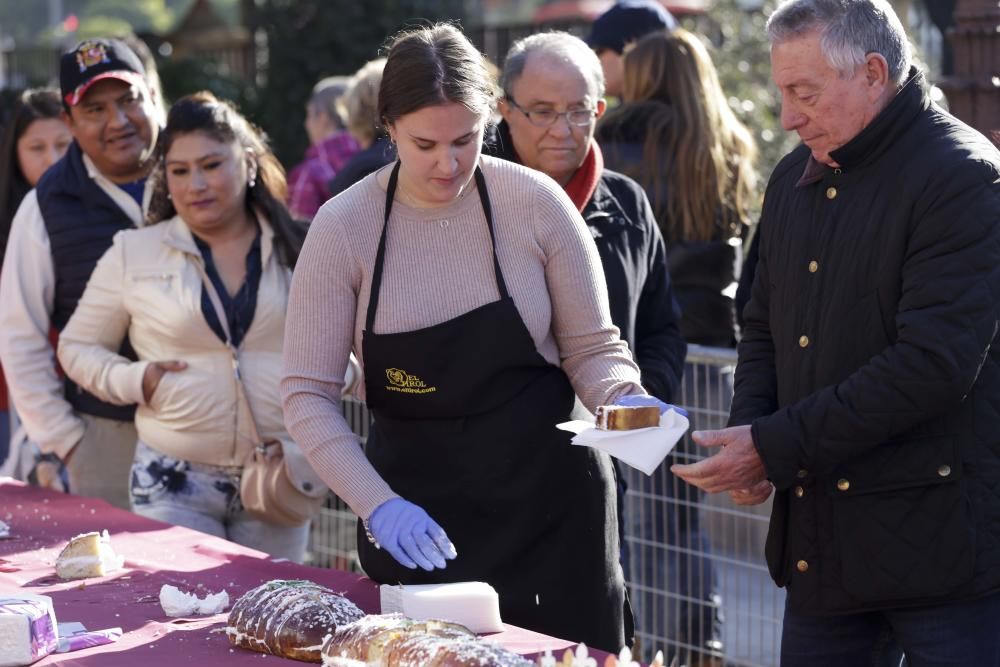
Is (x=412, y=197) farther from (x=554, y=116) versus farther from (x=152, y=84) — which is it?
(x=152, y=84)

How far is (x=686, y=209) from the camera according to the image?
15.1 ft

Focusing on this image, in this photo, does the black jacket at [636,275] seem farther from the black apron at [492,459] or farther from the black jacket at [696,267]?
the black jacket at [696,267]

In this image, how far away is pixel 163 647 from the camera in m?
2.63

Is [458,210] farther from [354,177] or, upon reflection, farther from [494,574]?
[354,177]

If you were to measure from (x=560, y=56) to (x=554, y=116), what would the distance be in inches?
6.6

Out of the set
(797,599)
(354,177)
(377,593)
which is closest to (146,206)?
(354,177)

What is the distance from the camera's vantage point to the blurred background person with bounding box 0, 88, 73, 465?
557 cm

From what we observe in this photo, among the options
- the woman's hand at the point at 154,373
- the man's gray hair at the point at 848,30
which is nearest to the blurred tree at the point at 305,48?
the woman's hand at the point at 154,373

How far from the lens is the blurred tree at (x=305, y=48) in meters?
13.5

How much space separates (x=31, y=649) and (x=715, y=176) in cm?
279

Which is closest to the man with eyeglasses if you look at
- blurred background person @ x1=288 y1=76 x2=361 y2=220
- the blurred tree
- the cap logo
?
the cap logo

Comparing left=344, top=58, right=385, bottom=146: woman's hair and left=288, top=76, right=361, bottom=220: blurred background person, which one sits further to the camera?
left=288, top=76, right=361, bottom=220: blurred background person

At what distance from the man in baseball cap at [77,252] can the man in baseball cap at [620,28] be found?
6.13ft

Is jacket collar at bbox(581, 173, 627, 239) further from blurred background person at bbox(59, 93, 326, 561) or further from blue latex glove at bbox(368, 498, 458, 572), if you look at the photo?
blue latex glove at bbox(368, 498, 458, 572)
